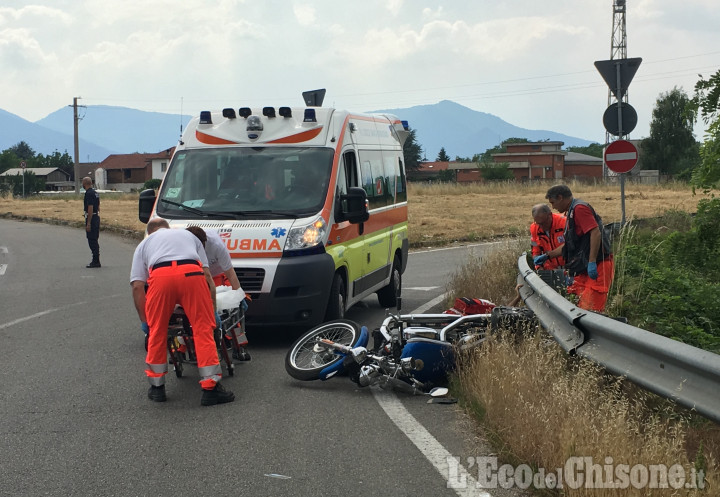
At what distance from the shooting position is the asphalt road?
5355 mm

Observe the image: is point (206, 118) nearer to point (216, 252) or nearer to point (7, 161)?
point (216, 252)

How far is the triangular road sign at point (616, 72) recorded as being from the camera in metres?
13.2

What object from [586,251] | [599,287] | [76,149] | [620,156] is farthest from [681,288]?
[76,149]

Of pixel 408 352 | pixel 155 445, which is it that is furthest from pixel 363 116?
pixel 155 445

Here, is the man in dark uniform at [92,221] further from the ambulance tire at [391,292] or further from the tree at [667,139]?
the tree at [667,139]

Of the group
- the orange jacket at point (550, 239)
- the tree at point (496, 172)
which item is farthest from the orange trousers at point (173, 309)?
the tree at point (496, 172)

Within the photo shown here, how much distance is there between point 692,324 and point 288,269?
4.02 meters

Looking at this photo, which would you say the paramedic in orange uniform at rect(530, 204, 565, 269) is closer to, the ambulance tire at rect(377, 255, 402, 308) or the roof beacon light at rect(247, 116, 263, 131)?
the ambulance tire at rect(377, 255, 402, 308)

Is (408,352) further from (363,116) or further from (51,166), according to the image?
(51,166)

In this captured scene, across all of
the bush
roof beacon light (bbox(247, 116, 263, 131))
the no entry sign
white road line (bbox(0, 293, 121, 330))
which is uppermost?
roof beacon light (bbox(247, 116, 263, 131))

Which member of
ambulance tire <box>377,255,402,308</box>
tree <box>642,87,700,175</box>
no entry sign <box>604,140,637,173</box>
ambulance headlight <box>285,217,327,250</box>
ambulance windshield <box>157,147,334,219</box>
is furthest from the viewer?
tree <box>642,87,700,175</box>

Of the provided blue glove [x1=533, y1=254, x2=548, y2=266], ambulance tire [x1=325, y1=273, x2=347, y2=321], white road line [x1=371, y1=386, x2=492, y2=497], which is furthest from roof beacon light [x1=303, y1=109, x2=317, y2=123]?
white road line [x1=371, y1=386, x2=492, y2=497]

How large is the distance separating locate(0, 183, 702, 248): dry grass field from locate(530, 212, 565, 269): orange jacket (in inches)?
116

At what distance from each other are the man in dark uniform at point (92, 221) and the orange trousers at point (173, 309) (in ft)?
42.6
